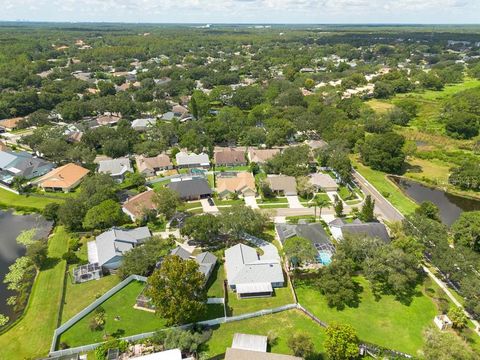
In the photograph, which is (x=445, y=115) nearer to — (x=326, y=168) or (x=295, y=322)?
(x=326, y=168)

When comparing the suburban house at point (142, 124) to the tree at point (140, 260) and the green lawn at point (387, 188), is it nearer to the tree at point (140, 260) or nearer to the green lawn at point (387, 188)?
the green lawn at point (387, 188)

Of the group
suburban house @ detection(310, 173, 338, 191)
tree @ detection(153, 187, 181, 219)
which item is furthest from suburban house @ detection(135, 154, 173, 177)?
suburban house @ detection(310, 173, 338, 191)

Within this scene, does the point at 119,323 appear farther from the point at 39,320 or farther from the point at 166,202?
the point at 166,202

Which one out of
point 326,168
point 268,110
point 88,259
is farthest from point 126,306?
point 268,110

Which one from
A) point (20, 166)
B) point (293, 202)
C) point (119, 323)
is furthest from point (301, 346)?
point (20, 166)

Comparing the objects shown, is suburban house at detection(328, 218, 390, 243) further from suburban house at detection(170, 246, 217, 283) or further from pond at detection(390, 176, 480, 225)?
suburban house at detection(170, 246, 217, 283)
